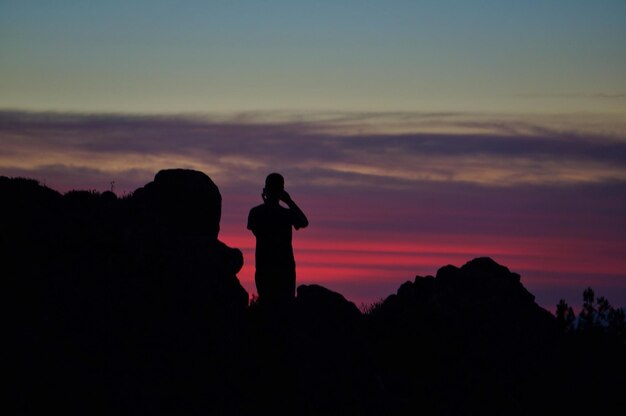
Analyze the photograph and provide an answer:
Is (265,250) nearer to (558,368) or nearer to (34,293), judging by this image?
(34,293)

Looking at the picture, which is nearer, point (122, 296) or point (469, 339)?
point (122, 296)

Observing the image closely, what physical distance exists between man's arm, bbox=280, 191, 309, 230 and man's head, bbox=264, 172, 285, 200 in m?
0.16

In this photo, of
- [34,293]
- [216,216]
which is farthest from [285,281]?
[216,216]

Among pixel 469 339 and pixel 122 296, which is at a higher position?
pixel 122 296

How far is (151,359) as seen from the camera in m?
20.6

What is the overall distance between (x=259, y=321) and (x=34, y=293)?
6.41 meters

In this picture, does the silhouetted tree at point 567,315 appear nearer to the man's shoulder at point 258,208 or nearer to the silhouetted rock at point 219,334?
the silhouetted rock at point 219,334

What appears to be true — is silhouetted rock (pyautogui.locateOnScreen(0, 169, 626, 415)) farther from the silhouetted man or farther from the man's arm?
the man's arm

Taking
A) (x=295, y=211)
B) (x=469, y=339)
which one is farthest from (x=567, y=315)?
(x=295, y=211)

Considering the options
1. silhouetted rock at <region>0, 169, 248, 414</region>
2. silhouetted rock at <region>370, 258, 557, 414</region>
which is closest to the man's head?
silhouetted rock at <region>0, 169, 248, 414</region>

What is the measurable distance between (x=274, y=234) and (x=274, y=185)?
3.25 ft

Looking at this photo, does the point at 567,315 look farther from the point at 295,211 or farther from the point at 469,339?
the point at 295,211

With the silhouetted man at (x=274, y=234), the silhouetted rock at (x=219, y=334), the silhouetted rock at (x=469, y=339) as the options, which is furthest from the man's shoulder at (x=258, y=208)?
the silhouetted rock at (x=469, y=339)

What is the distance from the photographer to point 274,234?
1736 cm
